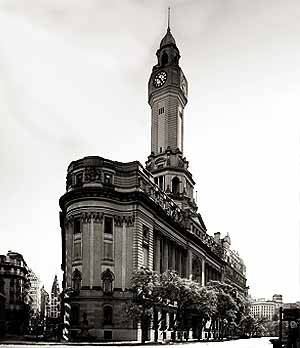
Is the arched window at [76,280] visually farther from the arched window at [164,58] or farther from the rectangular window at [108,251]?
the arched window at [164,58]

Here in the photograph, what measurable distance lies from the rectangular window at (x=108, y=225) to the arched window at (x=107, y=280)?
5339mm

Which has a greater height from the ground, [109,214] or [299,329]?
[109,214]

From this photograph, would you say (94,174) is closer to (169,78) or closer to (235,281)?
(169,78)

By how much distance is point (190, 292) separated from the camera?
7769 centimetres

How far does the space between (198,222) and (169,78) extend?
102 feet

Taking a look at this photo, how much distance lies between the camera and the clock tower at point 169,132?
122500mm

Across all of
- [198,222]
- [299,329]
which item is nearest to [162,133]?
[198,222]

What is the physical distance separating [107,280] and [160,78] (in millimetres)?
58255

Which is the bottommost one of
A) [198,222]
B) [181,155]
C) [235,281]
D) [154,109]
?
[235,281]

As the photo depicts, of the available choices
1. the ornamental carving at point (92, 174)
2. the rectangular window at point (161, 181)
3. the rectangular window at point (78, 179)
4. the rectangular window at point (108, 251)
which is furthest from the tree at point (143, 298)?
the rectangular window at point (161, 181)

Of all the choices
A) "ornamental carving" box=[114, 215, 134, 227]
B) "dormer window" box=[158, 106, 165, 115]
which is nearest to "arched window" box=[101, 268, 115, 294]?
"ornamental carving" box=[114, 215, 134, 227]

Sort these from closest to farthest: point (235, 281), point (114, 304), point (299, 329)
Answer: point (299, 329) < point (114, 304) < point (235, 281)

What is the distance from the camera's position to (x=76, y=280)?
80.1m

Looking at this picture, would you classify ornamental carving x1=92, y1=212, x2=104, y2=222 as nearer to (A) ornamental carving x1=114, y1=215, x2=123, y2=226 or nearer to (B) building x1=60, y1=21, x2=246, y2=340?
(B) building x1=60, y1=21, x2=246, y2=340
